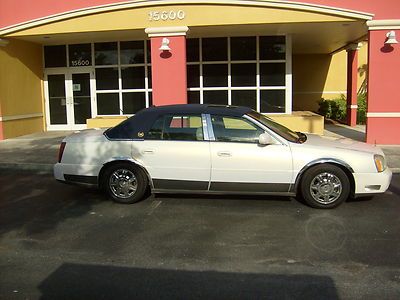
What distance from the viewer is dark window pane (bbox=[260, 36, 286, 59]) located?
50.1ft

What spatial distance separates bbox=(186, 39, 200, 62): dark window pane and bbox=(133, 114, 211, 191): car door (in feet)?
28.7

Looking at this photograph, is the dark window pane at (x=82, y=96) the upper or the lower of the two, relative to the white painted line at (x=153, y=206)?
upper

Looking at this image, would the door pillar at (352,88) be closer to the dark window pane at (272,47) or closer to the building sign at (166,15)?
the dark window pane at (272,47)

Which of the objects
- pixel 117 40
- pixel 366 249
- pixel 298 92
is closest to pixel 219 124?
pixel 366 249

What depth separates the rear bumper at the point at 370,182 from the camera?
6.68 m

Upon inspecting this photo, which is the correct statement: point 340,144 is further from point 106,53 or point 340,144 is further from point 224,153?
point 106,53

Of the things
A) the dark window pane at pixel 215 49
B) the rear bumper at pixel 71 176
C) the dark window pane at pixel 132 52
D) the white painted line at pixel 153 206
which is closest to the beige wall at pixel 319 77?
the dark window pane at pixel 215 49

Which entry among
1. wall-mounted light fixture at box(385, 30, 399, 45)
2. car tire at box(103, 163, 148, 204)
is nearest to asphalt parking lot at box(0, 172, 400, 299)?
car tire at box(103, 163, 148, 204)

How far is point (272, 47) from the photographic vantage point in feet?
50.3

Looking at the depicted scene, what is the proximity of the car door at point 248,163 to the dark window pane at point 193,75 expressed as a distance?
880 cm

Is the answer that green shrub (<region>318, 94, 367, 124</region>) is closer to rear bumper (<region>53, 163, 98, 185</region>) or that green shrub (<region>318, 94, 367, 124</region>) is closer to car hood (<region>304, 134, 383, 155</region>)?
car hood (<region>304, 134, 383, 155</region>)

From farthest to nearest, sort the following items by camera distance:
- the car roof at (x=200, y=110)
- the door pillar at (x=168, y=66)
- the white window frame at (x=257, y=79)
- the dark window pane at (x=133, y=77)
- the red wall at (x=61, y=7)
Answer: the dark window pane at (x=133, y=77)
the white window frame at (x=257, y=79)
the door pillar at (x=168, y=66)
the red wall at (x=61, y=7)
the car roof at (x=200, y=110)

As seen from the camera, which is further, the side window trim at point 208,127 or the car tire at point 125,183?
the car tire at point 125,183

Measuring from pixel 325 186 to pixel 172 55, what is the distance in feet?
24.2
